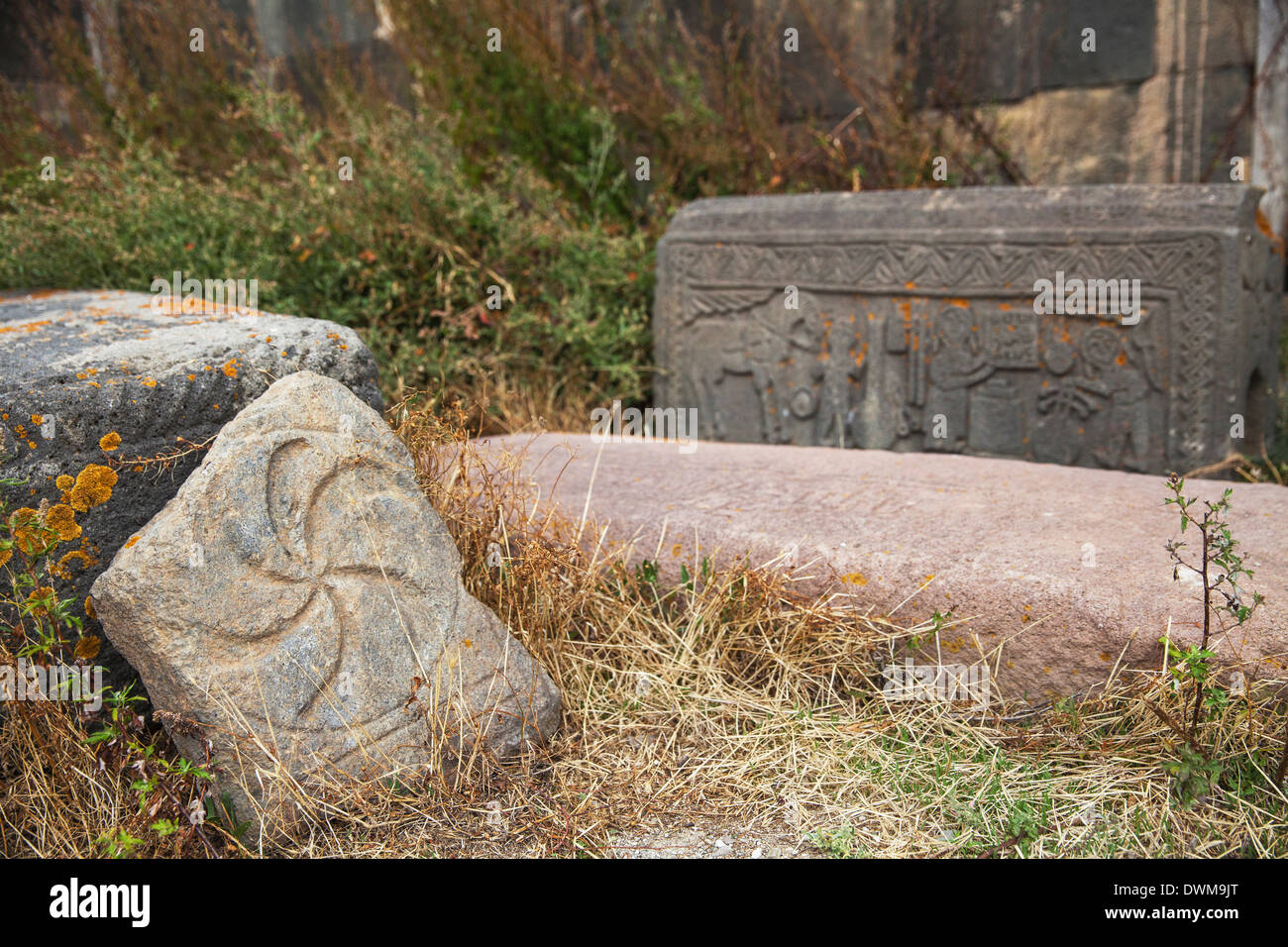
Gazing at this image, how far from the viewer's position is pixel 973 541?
8.10ft

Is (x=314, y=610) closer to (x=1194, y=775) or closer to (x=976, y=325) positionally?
(x=1194, y=775)

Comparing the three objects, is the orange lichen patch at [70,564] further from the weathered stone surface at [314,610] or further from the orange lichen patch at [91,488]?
the weathered stone surface at [314,610]

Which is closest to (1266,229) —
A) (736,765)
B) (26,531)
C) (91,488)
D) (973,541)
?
(973,541)

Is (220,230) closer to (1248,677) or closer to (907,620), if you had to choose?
(907,620)

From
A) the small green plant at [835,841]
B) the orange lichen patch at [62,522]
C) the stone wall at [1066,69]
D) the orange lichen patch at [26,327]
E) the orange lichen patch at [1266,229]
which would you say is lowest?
the small green plant at [835,841]

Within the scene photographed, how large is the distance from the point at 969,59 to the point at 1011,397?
330cm

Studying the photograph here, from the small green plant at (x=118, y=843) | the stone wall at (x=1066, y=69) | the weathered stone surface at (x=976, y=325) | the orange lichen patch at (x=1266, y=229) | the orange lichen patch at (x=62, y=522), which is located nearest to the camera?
the small green plant at (x=118, y=843)

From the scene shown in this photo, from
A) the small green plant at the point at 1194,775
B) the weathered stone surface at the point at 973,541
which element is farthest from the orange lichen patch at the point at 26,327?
the small green plant at the point at 1194,775

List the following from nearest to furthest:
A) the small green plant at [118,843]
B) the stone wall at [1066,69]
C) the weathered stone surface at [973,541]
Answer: the small green plant at [118,843], the weathered stone surface at [973,541], the stone wall at [1066,69]

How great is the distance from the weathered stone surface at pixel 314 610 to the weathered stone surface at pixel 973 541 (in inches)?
23.4

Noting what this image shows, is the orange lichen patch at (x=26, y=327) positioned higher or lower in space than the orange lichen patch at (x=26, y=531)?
higher

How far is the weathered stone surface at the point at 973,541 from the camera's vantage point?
2156mm

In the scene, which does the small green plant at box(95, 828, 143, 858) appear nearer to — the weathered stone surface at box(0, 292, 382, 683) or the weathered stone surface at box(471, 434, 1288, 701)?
the weathered stone surface at box(0, 292, 382, 683)
